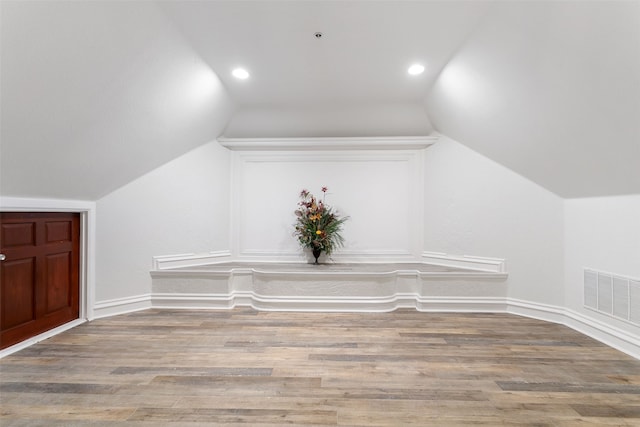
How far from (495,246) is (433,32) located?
7.70ft

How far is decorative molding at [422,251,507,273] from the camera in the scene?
10.8 ft

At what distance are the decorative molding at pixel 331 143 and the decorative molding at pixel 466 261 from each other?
4.78 ft

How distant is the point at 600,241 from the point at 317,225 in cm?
275

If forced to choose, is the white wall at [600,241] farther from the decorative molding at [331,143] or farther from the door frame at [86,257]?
the door frame at [86,257]

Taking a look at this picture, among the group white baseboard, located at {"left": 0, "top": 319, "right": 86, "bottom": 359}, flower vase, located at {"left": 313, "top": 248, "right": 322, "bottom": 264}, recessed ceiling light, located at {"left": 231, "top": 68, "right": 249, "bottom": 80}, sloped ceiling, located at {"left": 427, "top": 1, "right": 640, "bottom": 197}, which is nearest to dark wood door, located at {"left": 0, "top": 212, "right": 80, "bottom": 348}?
white baseboard, located at {"left": 0, "top": 319, "right": 86, "bottom": 359}

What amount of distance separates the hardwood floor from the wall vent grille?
0.31 meters

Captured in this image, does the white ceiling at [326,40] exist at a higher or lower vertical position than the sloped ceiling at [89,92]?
higher

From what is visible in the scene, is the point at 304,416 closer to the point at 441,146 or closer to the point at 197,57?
the point at 197,57

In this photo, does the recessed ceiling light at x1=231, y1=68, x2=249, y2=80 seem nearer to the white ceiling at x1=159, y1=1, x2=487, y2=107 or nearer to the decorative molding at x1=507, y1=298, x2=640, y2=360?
the white ceiling at x1=159, y1=1, x2=487, y2=107

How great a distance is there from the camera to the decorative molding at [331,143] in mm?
3783

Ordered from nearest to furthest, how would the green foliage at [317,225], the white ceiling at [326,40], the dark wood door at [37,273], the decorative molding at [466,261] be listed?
the white ceiling at [326,40]
the dark wood door at [37,273]
the decorative molding at [466,261]
the green foliage at [317,225]

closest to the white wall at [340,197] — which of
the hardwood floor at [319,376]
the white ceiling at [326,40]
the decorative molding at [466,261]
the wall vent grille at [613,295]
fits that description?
the decorative molding at [466,261]

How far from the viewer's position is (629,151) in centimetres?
196

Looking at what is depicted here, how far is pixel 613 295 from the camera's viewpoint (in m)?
2.46
